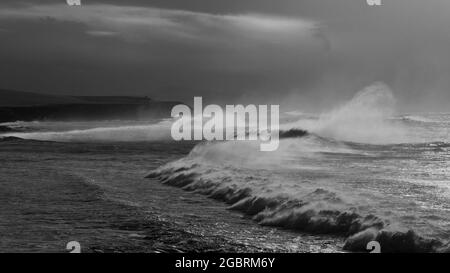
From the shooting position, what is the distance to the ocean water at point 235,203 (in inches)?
418

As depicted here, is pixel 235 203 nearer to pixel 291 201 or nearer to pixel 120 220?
pixel 291 201

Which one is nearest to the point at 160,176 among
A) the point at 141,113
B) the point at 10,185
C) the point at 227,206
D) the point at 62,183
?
the point at 62,183

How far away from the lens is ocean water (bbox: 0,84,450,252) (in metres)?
10.6

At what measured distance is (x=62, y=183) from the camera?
1912 cm

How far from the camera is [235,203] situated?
49.0 ft

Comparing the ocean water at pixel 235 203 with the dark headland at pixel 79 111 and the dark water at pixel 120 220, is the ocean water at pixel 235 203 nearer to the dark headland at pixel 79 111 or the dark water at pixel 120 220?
the dark water at pixel 120 220

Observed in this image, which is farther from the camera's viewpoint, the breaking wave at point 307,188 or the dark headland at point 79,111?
the dark headland at point 79,111

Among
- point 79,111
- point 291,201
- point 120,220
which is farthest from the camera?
point 79,111

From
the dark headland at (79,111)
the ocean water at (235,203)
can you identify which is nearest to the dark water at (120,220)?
the ocean water at (235,203)

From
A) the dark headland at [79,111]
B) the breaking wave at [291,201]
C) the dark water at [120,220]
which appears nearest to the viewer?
the breaking wave at [291,201]

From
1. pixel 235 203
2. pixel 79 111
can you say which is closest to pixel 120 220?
pixel 235 203
